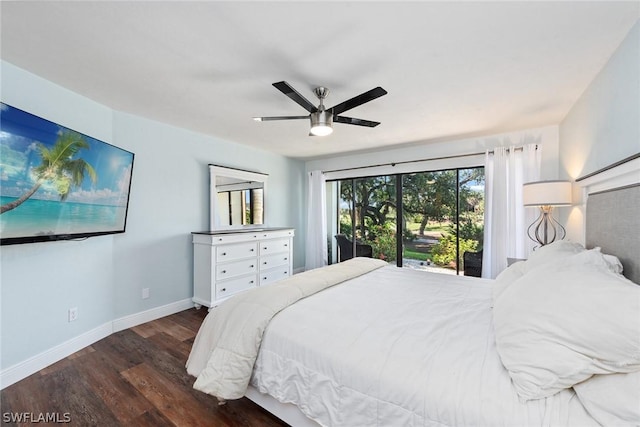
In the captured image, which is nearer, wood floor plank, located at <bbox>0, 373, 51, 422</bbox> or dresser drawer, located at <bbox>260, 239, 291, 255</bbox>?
wood floor plank, located at <bbox>0, 373, 51, 422</bbox>

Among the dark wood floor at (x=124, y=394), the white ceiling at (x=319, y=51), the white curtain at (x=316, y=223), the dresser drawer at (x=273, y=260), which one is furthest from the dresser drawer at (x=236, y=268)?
the white ceiling at (x=319, y=51)

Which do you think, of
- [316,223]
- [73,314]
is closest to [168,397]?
[73,314]

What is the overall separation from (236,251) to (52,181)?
1902 millimetres

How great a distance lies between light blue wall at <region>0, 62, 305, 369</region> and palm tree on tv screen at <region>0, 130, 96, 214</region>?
411 millimetres

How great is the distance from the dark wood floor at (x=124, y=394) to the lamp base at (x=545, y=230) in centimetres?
320

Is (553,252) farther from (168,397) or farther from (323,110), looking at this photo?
(168,397)

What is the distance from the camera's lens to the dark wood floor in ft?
5.35

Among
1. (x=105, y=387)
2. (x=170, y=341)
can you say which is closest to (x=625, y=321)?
(x=105, y=387)

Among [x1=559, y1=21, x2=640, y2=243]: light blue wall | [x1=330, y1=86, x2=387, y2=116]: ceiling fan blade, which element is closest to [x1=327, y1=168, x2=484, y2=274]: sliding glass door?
[x1=559, y1=21, x2=640, y2=243]: light blue wall

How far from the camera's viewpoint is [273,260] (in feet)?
13.3

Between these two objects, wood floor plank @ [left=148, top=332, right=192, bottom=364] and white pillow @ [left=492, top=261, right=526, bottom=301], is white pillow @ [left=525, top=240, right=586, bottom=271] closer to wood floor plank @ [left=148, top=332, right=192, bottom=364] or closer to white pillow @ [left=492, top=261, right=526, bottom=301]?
white pillow @ [left=492, top=261, right=526, bottom=301]

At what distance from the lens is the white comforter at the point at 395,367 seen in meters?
0.91

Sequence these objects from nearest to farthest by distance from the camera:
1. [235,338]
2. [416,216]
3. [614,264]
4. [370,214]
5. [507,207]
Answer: [614,264] < [235,338] < [507,207] < [416,216] < [370,214]

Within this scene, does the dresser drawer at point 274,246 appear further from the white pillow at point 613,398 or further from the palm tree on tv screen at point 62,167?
the white pillow at point 613,398
